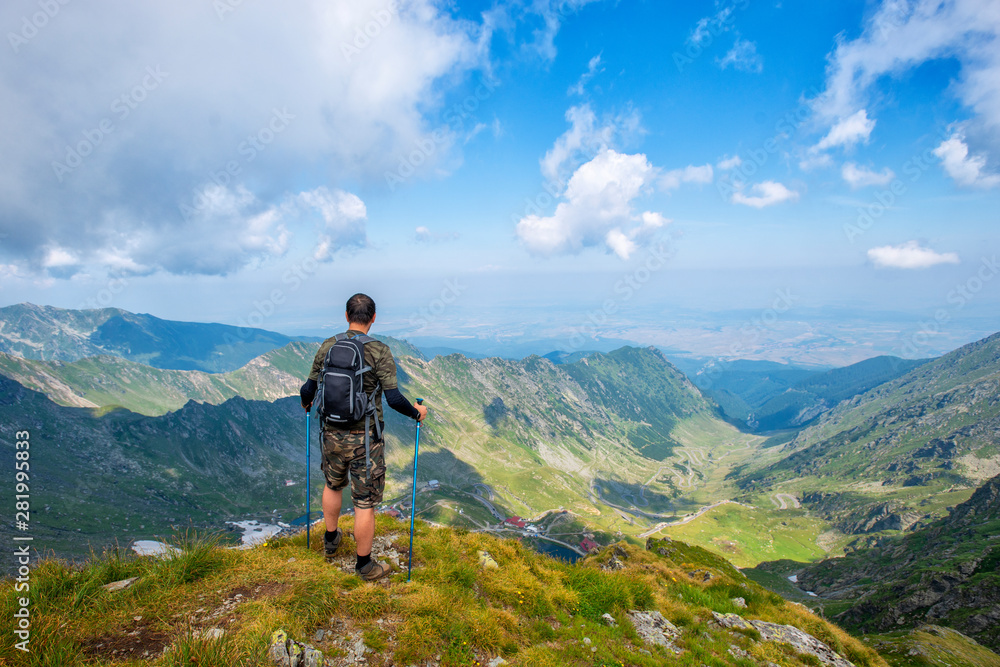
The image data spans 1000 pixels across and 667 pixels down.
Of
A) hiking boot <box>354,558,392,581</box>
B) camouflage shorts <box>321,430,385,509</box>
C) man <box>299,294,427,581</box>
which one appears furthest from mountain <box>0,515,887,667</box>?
camouflage shorts <box>321,430,385,509</box>

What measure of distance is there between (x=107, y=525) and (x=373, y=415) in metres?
281

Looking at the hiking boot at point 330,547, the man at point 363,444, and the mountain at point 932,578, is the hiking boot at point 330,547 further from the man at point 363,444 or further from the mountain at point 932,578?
the mountain at point 932,578

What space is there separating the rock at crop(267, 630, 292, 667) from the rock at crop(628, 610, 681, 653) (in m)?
9.19

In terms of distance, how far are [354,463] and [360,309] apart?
3.82m

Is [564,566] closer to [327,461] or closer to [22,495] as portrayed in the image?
[327,461]

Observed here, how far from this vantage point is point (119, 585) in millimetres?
8383

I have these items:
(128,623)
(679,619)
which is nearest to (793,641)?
(679,619)

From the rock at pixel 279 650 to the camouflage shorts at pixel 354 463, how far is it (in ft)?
9.66

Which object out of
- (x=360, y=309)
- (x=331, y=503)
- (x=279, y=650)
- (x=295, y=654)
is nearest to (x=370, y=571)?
(x=331, y=503)

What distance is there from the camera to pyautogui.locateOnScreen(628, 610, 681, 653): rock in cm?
1138

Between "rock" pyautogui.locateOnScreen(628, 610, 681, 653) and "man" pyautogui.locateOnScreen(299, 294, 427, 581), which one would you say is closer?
"man" pyautogui.locateOnScreen(299, 294, 427, 581)

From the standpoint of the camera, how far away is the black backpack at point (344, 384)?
31.2 feet

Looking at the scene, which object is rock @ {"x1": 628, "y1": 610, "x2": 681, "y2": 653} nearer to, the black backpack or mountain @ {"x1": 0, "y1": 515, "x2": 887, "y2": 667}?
mountain @ {"x1": 0, "y1": 515, "x2": 887, "y2": 667}

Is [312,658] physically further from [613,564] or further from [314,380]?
[613,564]
